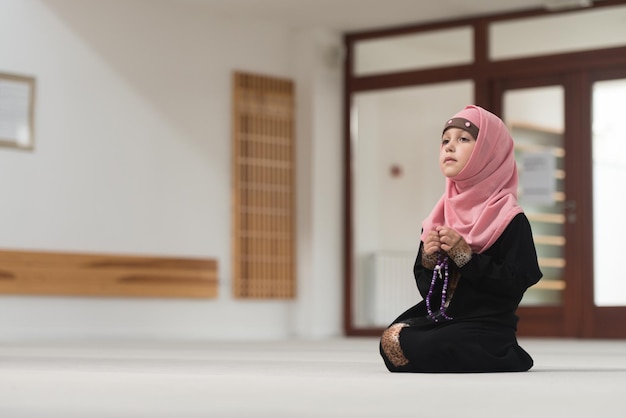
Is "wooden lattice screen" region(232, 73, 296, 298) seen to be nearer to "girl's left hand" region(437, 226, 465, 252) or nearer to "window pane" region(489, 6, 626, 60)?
"window pane" region(489, 6, 626, 60)

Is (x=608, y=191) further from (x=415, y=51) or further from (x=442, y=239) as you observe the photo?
(x=442, y=239)

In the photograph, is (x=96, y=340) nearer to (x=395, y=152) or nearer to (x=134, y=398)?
(x=395, y=152)

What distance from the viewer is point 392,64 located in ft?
32.3

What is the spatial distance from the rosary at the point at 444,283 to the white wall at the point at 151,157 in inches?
201

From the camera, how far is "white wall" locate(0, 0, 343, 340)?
324 inches

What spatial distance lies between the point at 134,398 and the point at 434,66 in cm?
690

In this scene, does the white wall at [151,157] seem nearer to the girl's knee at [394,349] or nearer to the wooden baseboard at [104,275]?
the wooden baseboard at [104,275]

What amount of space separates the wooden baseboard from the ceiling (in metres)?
2.13

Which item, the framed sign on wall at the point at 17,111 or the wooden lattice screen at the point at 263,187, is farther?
the wooden lattice screen at the point at 263,187

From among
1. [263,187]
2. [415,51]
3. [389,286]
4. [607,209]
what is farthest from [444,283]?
[415,51]

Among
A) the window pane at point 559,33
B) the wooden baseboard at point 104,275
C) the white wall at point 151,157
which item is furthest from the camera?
the window pane at point 559,33

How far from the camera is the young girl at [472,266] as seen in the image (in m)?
3.44

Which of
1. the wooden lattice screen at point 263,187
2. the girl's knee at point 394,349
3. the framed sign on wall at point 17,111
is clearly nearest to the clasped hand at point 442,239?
the girl's knee at point 394,349

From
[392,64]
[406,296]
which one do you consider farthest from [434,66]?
[406,296]
